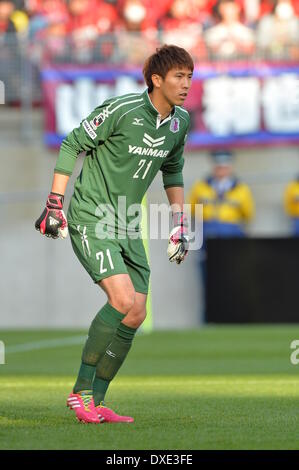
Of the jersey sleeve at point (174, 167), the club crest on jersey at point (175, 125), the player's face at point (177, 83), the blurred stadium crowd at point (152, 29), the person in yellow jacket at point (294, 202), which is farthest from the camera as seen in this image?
the person in yellow jacket at point (294, 202)

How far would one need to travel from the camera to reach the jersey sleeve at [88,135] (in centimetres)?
664

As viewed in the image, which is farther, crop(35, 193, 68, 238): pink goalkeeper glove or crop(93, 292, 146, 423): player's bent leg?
crop(93, 292, 146, 423): player's bent leg

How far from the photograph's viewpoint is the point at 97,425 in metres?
6.36

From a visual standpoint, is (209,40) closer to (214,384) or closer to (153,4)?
(153,4)

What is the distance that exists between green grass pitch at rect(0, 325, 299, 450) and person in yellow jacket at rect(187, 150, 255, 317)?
2929mm

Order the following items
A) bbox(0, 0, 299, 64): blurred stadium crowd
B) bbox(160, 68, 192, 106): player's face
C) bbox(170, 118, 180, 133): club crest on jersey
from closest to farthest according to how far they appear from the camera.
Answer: bbox(160, 68, 192, 106): player's face, bbox(170, 118, 180, 133): club crest on jersey, bbox(0, 0, 299, 64): blurred stadium crowd

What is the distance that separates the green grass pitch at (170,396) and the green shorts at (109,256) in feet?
2.74

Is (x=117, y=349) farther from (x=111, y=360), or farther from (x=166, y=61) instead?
(x=166, y=61)

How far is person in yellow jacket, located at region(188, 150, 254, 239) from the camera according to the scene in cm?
1739

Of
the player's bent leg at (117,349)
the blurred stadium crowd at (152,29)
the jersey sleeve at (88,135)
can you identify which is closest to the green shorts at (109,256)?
the player's bent leg at (117,349)

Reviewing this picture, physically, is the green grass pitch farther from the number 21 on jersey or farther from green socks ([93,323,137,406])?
the number 21 on jersey

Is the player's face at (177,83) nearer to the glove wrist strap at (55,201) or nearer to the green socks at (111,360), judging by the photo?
the glove wrist strap at (55,201)

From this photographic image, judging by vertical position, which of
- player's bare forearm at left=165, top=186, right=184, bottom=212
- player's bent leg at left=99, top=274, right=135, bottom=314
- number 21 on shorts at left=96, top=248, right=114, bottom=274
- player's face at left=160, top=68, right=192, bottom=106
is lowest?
player's bent leg at left=99, top=274, right=135, bottom=314

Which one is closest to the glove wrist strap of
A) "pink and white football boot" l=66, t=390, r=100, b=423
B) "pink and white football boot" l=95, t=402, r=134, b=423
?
"pink and white football boot" l=66, t=390, r=100, b=423
